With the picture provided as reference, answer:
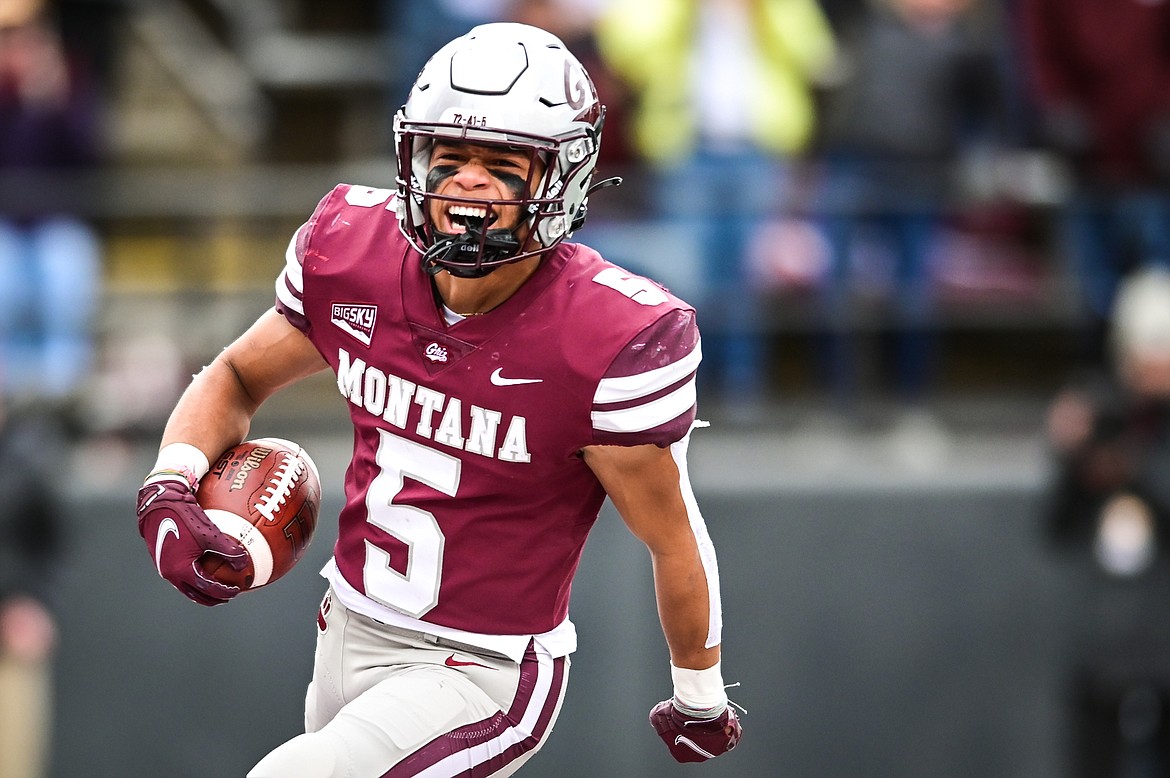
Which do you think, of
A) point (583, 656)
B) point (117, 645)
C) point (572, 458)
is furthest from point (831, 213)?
point (572, 458)

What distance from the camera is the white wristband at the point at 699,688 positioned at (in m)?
3.14

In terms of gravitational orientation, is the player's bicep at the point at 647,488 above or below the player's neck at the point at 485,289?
below

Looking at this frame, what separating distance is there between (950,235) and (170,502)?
468cm

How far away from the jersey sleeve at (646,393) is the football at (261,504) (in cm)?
62

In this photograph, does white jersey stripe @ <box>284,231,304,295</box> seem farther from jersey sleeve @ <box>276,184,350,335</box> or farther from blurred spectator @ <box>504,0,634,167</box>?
blurred spectator @ <box>504,0,634,167</box>

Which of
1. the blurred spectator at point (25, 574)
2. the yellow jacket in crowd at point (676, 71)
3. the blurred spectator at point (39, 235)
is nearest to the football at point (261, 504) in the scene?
the blurred spectator at point (25, 574)

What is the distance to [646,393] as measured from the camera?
284 cm

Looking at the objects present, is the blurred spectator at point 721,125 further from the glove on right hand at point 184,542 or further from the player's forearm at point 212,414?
the glove on right hand at point 184,542

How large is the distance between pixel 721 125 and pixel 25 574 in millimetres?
3137

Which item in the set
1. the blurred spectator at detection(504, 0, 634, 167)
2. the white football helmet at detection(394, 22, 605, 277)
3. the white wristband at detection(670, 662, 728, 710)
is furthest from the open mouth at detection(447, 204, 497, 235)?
the blurred spectator at detection(504, 0, 634, 167)

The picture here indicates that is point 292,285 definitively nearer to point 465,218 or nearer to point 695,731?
point 465,218

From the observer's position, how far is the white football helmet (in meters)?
2.86

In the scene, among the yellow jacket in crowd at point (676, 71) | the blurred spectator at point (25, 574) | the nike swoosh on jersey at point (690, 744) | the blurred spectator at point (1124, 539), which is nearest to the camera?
the nike swoosh on jersey at point (690, 744)

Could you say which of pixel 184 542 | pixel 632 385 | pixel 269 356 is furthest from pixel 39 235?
pixel 632 385
